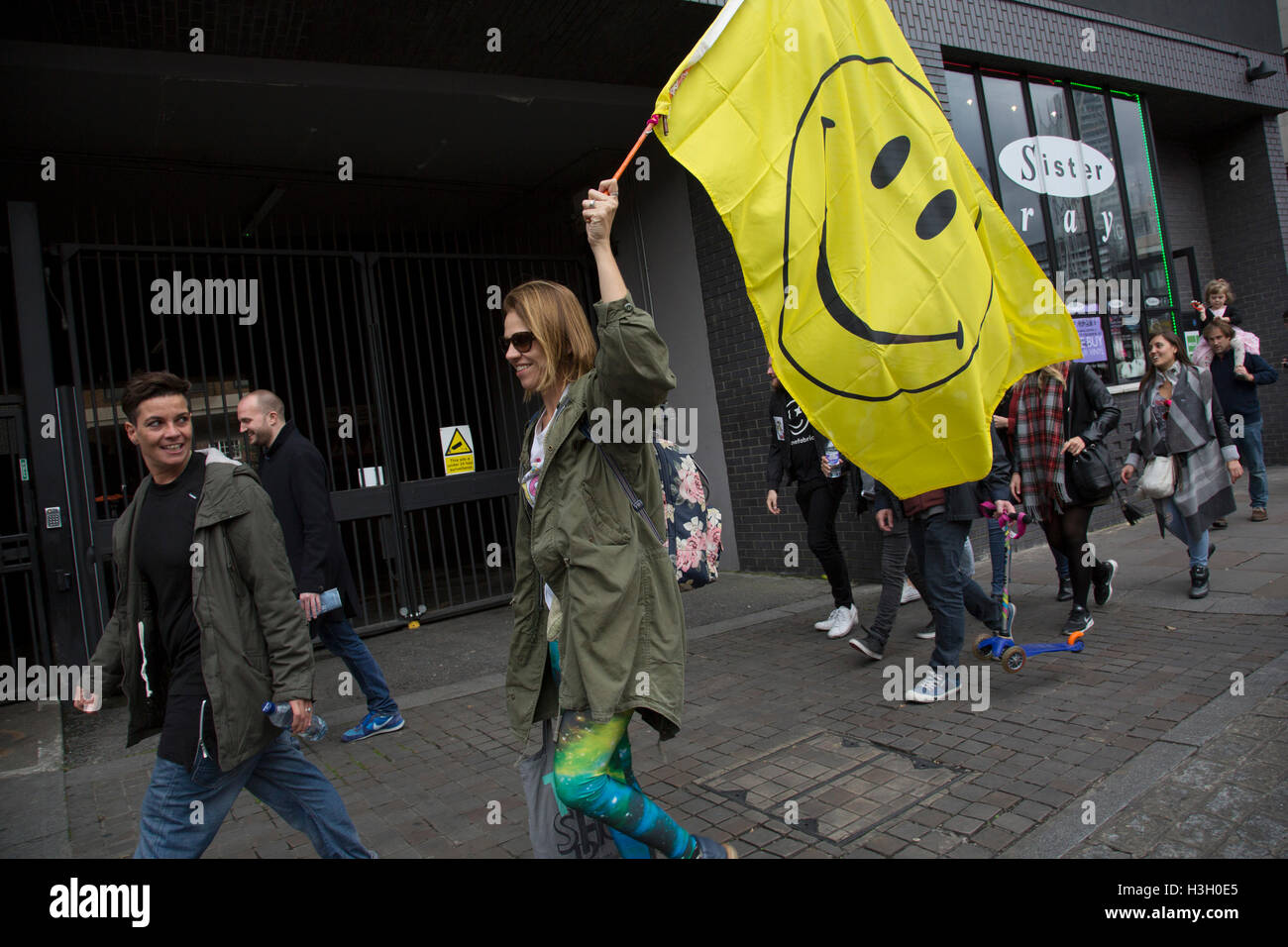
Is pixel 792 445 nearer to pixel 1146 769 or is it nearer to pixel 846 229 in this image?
pixel 846 229

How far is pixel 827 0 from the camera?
3701mm

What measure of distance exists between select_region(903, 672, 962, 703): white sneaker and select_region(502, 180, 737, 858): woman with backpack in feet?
7.34

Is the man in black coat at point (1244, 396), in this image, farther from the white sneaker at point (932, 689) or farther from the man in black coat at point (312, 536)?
the man in black coat at point (312, 536)

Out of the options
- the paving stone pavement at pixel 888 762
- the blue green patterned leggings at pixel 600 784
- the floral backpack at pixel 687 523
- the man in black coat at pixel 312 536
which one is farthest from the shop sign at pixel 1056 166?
the blue green patterned leggings at pixel 600 784

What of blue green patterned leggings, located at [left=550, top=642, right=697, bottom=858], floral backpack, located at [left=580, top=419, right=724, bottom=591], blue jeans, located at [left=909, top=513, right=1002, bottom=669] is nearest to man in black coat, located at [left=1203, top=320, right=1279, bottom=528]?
blue jeans, located at [left=909, top=513, right=1002, bottom=669]

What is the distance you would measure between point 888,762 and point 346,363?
7313 mm

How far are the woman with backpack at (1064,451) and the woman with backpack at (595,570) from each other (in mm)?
4038

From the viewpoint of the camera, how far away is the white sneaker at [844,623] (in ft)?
20.4

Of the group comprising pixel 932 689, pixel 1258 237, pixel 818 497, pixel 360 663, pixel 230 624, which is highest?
pixel 1258 237

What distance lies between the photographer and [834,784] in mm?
3760

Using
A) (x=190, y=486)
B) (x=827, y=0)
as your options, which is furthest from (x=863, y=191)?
(x=190, y=486)

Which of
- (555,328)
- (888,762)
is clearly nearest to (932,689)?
(888,762)
